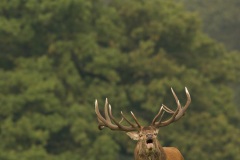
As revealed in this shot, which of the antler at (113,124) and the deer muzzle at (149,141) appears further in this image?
the antler at (113,124)

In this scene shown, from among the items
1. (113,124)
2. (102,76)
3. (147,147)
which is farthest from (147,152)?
(102,76)

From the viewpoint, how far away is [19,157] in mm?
36156

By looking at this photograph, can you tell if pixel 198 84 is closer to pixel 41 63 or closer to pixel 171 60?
pixel 171 60

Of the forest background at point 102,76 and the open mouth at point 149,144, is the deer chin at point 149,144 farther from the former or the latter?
the forest background at point 102,76

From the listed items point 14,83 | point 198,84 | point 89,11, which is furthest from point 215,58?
point 14,83

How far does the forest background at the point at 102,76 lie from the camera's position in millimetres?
37584

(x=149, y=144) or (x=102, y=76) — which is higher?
(x=102, y=76)

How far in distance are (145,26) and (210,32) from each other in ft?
86.1

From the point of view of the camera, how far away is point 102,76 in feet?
133

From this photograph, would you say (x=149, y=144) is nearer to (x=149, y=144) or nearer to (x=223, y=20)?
(x=149, y=144)

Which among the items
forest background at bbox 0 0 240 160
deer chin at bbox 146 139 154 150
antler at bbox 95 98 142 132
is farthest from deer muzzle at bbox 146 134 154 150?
forest background at bbox 0 0 240 160

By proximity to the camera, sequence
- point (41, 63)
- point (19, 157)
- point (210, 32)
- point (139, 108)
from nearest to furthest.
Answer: point (19, 157) → point (41, 63) → point (139, 108) → point (210, 32)

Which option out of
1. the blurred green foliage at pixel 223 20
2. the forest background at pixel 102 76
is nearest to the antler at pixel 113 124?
the forest background at pixel 102 76

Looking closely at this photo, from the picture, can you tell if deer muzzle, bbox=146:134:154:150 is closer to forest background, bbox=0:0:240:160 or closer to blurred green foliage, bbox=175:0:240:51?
forest background, bbox=0:0:240:160
